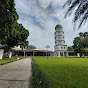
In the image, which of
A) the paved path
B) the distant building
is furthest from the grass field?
the distant building

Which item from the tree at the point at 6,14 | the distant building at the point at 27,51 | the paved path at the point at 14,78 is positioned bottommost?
the paved path at the point at 14,78

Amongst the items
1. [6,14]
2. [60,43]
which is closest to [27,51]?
[60,43]

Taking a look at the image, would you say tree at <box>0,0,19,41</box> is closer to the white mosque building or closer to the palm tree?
the palm tree

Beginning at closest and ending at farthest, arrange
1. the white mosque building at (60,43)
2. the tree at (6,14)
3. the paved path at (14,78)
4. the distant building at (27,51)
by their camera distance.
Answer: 1. the paved path at (14,78)
2. the tree at (6,14)
3. the distant building at (27,51)
4. the white mosque building at (60,43)

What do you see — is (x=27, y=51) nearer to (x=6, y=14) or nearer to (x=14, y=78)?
(x=6, y=14)

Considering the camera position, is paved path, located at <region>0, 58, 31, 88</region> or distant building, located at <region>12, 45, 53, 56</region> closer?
paved path, located at <region>0, 58, 31, 88</region>

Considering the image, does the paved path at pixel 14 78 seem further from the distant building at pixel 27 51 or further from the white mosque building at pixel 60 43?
→ the white mosque building at pixel 60 43

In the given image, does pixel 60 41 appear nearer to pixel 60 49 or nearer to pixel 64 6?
pixel 60 49

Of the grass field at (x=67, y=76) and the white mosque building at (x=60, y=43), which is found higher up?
the white mosque building at (x=60, y=43)

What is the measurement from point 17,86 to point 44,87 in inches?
44.4

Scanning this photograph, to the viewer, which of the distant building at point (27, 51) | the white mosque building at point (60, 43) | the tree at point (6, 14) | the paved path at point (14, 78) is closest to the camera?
the paved path at point (14, 78)

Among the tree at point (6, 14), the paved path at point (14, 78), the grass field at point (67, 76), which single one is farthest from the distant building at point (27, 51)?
the paved path at point (14, 78)

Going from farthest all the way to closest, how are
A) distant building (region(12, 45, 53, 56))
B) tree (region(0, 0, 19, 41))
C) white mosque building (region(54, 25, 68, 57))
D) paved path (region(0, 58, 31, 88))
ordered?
white mosque building (region(54, 25, 68, 57)) < distant building (region(12, 45, 53, 56)) < tree (region(0, 0, 19, 41)) < paved path (region(0, 58, 31, 88))

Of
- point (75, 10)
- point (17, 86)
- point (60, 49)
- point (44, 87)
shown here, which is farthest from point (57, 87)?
point (60, 49)
